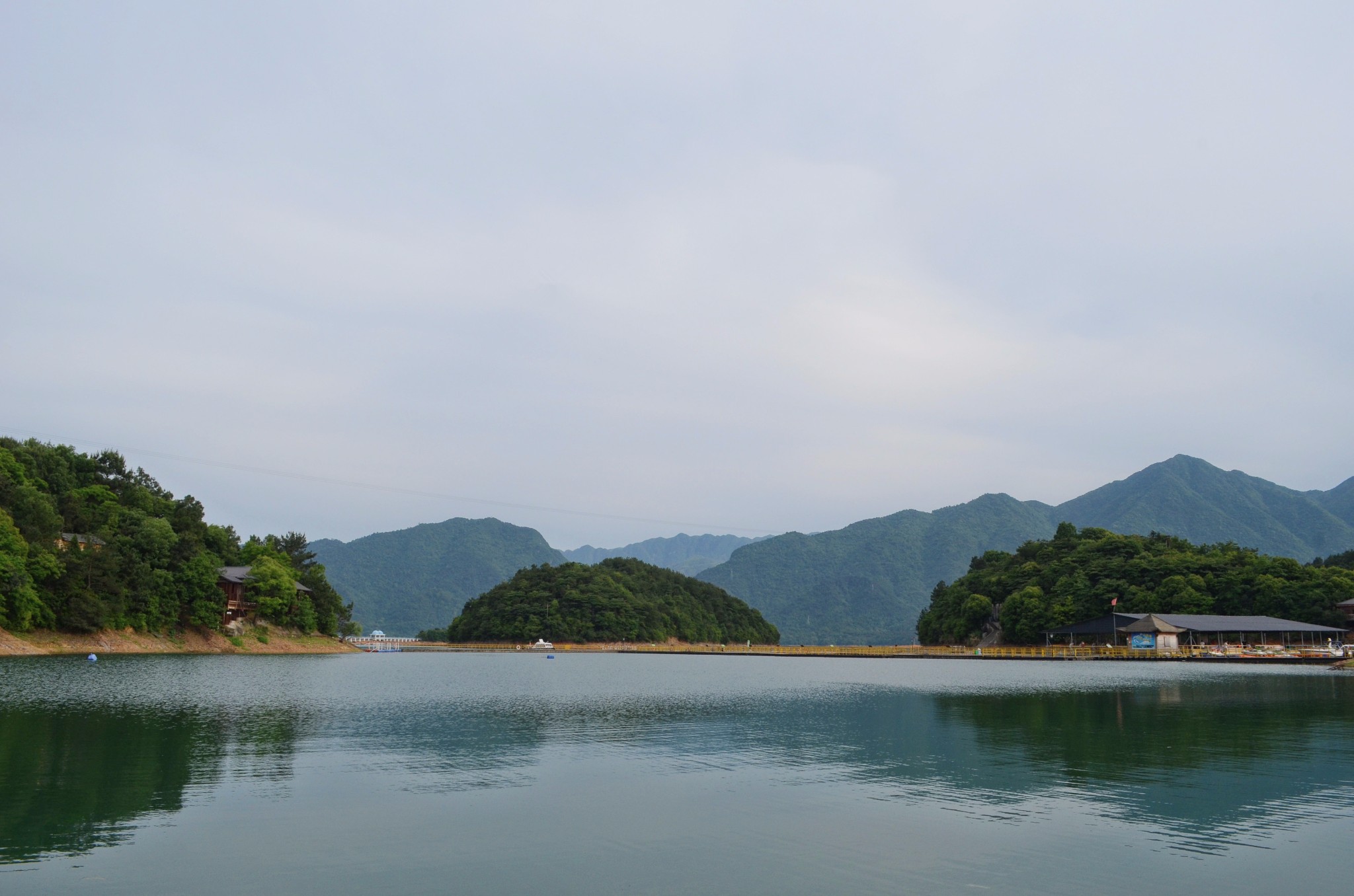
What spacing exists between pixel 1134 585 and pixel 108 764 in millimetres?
120911

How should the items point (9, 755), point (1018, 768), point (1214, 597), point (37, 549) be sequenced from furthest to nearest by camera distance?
point (1214, 597) < point (37, 549) < point (1018, 768) < point (9, 755)

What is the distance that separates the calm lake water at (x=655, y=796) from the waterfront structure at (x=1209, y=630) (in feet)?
214

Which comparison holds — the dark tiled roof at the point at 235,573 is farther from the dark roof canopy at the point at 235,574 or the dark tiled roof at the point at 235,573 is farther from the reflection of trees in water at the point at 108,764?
the reflection of trees in water at the point at 108,764

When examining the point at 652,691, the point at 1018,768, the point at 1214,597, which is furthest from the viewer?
the point at 1214,597

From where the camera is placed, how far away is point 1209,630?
100m

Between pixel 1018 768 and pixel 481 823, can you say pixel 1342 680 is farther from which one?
pixel 481 823

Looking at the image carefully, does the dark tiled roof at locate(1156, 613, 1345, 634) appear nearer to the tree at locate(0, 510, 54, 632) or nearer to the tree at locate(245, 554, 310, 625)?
the tree at locate(245, 554, 310, 625)

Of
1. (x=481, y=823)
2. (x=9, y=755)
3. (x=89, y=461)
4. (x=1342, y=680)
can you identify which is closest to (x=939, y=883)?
(x=481, y=823)

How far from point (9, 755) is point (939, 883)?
21464mm

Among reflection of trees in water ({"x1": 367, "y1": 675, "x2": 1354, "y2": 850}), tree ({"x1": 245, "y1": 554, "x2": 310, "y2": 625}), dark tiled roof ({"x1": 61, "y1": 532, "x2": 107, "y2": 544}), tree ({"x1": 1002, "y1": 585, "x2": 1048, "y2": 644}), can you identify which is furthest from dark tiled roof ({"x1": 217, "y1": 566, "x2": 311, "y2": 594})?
tree ({"x1": 1002, "y1": 585, "x2": 1048, "y2": 644})

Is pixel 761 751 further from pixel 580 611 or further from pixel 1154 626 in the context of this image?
pixel 580 611

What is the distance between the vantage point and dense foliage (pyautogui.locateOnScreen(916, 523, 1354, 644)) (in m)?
106

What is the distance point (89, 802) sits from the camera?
663 inches

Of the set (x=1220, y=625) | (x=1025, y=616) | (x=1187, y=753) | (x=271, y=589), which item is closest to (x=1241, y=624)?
(x=1220, y=625)
